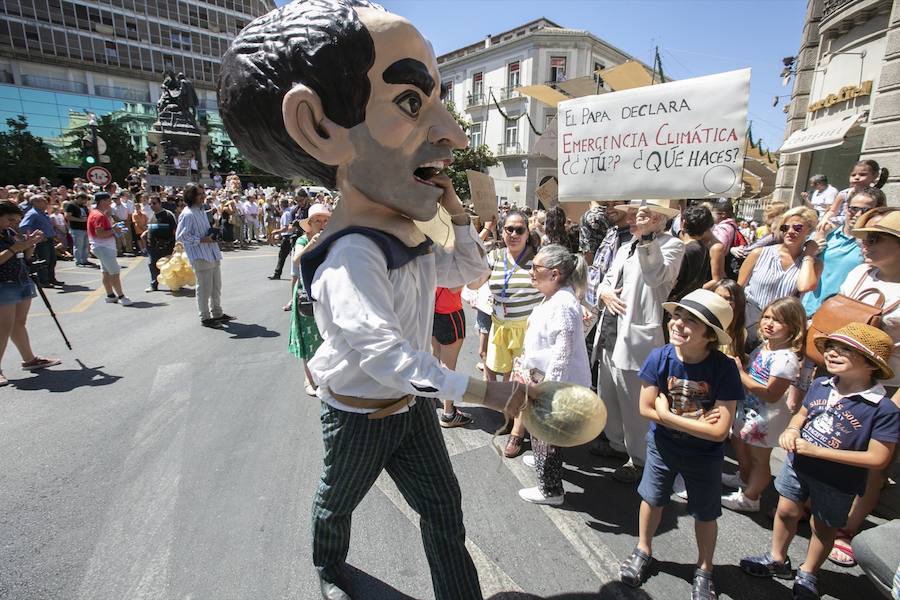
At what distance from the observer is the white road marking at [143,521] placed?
208 centimetres

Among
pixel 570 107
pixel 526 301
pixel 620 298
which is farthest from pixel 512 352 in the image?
pixel 570 107

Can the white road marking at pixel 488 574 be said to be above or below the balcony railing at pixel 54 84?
below

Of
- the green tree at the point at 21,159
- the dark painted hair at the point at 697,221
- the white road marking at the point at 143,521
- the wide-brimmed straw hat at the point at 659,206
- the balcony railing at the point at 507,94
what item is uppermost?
the balcony railing at the point at 507,94

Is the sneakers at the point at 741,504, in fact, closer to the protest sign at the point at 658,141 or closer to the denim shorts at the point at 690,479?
the denim shorts at the point at 690,479

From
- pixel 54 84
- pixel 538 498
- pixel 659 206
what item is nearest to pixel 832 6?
pixel 659 206

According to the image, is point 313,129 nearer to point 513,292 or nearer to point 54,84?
point 513,292

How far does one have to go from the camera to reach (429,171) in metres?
1.65

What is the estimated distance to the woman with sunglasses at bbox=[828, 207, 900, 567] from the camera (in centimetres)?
237

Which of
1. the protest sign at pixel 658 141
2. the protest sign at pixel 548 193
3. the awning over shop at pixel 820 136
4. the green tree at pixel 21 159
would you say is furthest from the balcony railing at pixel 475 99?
the protest sign at pixel 658 141

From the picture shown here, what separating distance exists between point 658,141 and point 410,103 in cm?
180

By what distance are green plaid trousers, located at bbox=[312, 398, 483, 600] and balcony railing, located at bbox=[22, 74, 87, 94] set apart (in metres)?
62.0

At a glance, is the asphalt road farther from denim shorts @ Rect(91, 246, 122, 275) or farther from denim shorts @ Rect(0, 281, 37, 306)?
denim shorts @ Rect(91, 246, 122, 275)

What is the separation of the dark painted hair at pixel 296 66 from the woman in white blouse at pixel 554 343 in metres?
1.61

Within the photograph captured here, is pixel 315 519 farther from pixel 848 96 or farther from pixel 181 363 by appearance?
pixel 848 96
